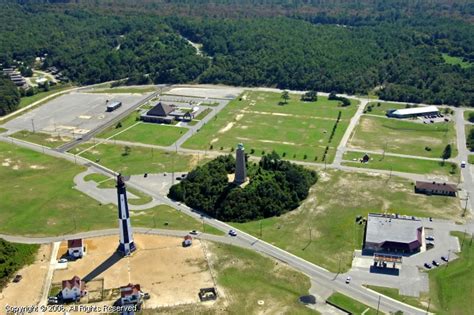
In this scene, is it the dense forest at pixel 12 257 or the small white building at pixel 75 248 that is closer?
the dense forest at pixel 12 257

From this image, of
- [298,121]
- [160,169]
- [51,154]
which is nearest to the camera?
[160,169]

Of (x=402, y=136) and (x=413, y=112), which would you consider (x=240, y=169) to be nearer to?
(x=402, y=136)

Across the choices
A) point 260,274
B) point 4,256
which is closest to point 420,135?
point 260,274

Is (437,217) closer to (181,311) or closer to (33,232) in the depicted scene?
(181,311)

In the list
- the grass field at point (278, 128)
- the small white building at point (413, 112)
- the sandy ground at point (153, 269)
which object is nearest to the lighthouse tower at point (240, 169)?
the sandy ground at point (153, 269)

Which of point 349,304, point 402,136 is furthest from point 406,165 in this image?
point 349,304

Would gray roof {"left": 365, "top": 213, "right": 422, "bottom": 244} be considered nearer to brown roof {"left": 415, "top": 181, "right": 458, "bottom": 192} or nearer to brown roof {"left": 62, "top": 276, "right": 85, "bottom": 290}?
brown roof {"left": 415, "top": 181, "right": 458, "bottom": 192}

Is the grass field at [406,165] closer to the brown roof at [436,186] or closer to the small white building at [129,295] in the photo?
the brown roof at [436,186]
